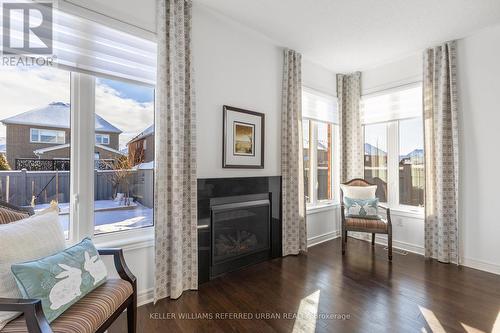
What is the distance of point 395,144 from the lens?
3840 mm

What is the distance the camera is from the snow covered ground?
2.12 m

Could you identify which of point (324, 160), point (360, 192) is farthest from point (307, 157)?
point (360, 192)

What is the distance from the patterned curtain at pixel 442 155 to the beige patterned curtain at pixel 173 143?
3102 millimetres

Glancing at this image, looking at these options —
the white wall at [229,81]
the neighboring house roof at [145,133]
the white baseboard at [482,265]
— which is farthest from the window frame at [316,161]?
the neighboring house roof at [145,133]

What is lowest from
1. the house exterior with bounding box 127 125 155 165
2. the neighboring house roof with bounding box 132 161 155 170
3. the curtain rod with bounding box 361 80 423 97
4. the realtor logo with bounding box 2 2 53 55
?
the neighboring house roof with bounding box 132 161 155 170

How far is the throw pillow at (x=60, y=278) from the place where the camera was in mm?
1179

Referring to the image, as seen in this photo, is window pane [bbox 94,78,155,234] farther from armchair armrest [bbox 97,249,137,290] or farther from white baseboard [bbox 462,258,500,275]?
white baseboard [bbox 462,258,500,275]

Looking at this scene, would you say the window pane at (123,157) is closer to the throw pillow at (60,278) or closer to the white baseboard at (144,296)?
the white baseboard at (144,296)

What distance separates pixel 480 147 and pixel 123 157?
4027 millimetres

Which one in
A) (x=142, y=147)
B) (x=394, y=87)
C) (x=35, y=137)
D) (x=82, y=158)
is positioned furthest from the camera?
(x=394, y=87)

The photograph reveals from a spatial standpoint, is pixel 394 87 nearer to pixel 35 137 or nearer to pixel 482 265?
pixel 482 265

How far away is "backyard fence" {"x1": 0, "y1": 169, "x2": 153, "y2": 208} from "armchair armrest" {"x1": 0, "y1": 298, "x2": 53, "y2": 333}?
103 centimetres

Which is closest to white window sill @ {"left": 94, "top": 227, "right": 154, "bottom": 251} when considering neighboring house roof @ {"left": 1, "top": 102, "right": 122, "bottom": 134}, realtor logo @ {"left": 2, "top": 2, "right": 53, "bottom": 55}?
neighboring house roof @ {"left": 1, "top": 102, "right": 122, "bottom": 134}

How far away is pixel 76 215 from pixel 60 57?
4.03ft
